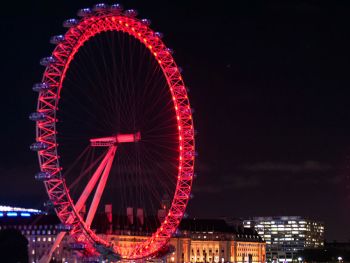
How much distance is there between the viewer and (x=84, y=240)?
197ft

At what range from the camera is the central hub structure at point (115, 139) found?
60.9m

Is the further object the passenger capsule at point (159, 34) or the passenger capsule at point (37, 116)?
the passenger capsule at point (159, 34)

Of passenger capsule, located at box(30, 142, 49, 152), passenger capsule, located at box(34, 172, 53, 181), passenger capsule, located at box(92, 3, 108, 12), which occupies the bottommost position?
passenger capsule, located at box(34, 172, 53, 181)

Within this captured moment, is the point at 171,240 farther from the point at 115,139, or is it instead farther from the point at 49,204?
the point at 49,204

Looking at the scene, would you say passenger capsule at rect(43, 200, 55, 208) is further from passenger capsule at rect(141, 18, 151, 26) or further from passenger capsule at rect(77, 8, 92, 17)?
passenger capsule at rect(141, 18, 151, 26)

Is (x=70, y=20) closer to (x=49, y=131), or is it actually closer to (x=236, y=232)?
(x=49, y=131)

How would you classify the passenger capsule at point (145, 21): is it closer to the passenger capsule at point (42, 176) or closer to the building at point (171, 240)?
the passenger capsule at point (42, 176)

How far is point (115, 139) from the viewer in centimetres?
6156

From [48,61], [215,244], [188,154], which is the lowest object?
[215,244]

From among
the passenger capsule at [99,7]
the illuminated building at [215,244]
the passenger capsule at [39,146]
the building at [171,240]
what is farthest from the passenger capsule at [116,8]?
the illuminated building at [215,244]

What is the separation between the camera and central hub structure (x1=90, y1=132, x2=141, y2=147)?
200 feet

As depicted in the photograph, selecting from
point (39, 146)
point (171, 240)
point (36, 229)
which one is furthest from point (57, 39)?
point (171, 240)

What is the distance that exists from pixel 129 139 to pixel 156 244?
1206 cm

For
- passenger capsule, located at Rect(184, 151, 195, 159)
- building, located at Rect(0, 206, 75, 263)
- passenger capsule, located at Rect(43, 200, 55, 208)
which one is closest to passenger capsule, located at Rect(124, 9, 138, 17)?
passenger capsule, located at Rect(184, 151, 195, 159)
